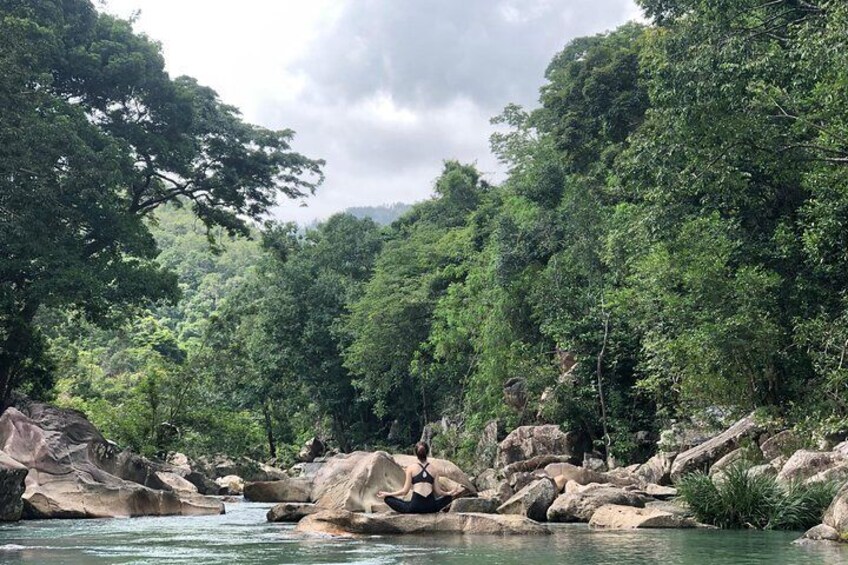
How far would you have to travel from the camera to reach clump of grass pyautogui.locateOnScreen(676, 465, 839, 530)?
13062mm

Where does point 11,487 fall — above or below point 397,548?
above

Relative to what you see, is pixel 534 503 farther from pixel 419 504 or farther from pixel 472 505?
pixel 419 504

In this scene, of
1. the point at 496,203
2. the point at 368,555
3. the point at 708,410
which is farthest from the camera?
the point at 496,203

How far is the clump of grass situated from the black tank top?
442 cm

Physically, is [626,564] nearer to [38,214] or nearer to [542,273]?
[38,214]

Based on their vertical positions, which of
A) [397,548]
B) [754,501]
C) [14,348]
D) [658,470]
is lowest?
[397,548]

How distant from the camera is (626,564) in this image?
29.5 feet

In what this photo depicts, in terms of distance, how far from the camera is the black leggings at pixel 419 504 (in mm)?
12734

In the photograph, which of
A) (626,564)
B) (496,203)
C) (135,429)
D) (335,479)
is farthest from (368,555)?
(496,203)

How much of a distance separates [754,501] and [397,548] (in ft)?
19.7

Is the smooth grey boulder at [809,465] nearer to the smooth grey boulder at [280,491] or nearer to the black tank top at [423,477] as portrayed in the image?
the black tank top at [423,477]

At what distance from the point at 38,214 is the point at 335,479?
891 cm

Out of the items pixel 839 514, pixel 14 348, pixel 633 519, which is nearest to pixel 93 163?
pixel 14 348

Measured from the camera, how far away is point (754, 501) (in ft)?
44.5
